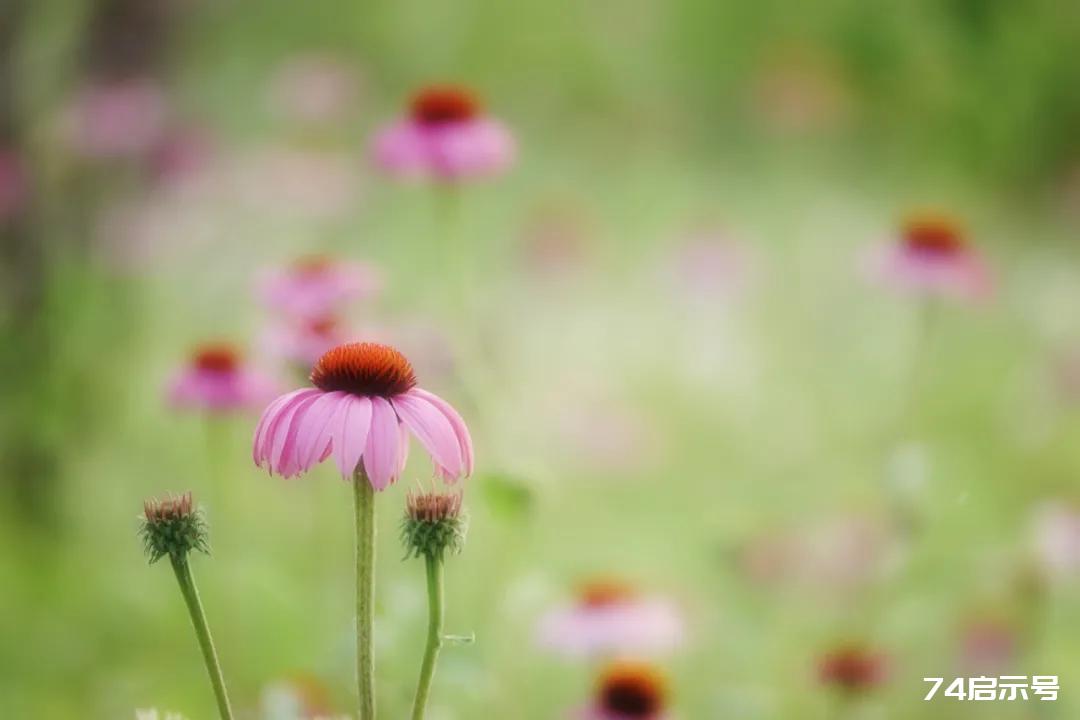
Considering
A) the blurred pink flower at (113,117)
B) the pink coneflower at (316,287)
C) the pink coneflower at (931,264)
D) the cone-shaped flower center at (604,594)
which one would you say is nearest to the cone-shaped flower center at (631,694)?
the cone-shaped flower center at (604,594)

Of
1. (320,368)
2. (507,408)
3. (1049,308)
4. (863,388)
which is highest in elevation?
(1049,308)

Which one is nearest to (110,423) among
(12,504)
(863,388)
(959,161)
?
(12,504)

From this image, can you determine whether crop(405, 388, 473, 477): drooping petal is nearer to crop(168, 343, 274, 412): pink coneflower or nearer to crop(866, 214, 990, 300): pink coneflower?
crop(168, 343, 274, 412): pink coneflower

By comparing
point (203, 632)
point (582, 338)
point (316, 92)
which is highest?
point (316, 92)

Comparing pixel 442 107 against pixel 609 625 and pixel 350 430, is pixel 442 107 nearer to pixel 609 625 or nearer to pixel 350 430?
pixel 609 625

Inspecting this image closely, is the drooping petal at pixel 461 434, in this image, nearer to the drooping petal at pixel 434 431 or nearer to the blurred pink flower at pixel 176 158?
the drooping petal at pixel 434 431

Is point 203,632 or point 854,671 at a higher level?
point 854,671

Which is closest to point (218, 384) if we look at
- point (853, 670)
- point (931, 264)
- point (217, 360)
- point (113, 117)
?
point (217, 360)

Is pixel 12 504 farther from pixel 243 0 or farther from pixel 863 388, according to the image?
pixel 243 0
